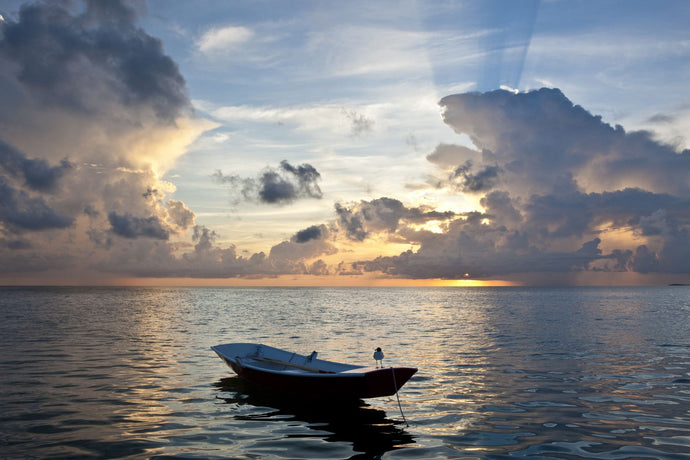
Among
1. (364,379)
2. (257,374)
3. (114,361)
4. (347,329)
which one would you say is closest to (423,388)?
(364,379)

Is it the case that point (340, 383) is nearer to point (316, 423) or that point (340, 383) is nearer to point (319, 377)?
point (319, 377)

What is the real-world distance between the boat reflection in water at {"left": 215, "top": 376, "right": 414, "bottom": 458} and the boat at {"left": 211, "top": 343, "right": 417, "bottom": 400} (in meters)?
0.65

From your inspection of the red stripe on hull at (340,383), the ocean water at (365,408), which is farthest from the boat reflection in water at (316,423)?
the red stripe on hull at (340,383)

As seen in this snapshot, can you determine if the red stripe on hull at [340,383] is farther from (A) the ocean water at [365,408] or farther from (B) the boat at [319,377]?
(A) the ocean water at [365,408]

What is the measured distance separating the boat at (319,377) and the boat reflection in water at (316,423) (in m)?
0.65

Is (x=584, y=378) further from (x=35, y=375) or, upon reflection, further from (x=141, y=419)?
(x=35, y=375)

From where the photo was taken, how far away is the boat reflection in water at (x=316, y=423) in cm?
1576

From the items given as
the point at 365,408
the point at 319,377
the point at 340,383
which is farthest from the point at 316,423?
the point at 365,408

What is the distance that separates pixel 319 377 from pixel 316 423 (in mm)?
2200

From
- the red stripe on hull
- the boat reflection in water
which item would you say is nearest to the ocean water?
the boat reflection in water

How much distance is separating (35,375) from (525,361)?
3011 cm

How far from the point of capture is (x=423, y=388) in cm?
2408

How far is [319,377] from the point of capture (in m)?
20.4

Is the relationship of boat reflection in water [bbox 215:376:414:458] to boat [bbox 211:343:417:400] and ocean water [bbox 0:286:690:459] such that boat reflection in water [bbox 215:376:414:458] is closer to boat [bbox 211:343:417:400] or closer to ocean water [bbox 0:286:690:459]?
ocean water [bbox 0:286:690:459]
